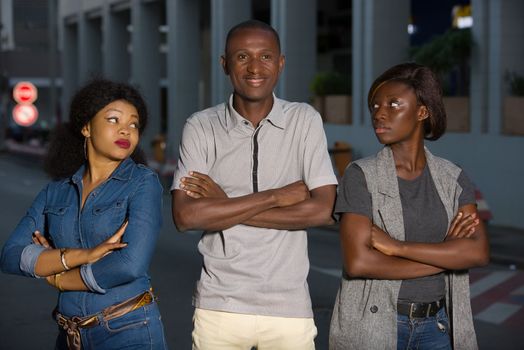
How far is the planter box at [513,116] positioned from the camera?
17.4 meters

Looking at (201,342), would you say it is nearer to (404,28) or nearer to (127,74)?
(404,28)

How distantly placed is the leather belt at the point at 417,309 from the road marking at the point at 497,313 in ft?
17.5

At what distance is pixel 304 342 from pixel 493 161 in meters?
14.5

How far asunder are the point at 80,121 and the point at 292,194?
3.12ft

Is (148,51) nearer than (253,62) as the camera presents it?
No

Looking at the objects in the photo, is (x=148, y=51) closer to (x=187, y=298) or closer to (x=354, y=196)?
(x=187, y=298)

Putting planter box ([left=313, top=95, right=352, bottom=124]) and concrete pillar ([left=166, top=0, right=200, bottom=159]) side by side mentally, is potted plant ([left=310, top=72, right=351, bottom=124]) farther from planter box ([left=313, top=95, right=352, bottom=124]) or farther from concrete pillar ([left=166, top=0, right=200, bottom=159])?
concrete pillar ([left=166, top=0, right=200, bottom=159])

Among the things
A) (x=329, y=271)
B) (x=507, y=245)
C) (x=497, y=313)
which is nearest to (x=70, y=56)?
(x=507, y=245)

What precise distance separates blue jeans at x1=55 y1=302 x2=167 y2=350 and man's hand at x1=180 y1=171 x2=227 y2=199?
1.98 ft

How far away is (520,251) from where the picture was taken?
14172 millimetres

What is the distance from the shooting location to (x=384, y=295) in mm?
3973

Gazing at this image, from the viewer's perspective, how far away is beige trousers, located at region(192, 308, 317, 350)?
4078 mm

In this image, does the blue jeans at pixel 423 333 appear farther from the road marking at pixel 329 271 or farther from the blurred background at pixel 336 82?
the road marking at pixel 329 271

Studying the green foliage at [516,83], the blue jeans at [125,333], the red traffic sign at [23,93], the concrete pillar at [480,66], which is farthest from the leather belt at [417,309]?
the red traffic sign at [23,93]
